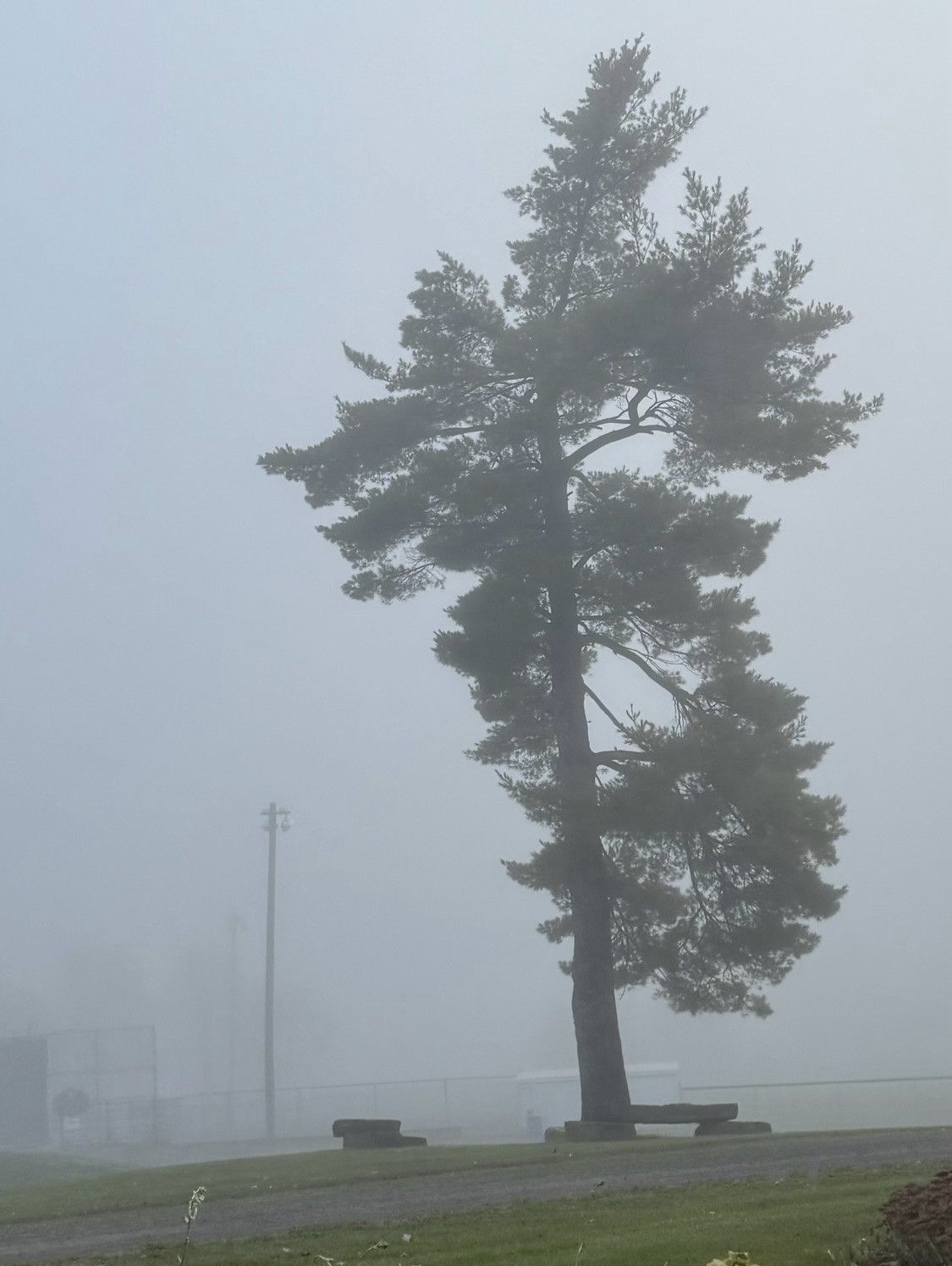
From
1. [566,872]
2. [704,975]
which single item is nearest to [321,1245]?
[566,872]

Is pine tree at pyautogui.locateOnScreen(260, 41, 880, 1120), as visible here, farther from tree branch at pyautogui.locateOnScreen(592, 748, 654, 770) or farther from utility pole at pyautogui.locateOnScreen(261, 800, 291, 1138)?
utility pole at pyautogui.locateOnScreen(261, 800, 291, 1138)

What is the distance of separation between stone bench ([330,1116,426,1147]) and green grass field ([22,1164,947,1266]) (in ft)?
31.5

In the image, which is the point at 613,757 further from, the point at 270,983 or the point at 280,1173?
the point at 270,983

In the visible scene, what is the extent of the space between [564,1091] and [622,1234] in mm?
34900

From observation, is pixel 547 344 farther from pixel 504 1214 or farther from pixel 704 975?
pixel 504 1214

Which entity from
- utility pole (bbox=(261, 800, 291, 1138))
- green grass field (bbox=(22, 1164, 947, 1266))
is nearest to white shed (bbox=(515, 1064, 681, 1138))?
utility pole (bbox=(261, 800, 291, 1138))

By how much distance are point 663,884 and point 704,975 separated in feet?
5.66

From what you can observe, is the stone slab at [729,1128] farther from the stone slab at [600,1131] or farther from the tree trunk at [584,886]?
the tree trunk at [584,886]

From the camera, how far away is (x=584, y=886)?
21.7 m

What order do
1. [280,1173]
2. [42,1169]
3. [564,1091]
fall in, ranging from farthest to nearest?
[564,1091] < [42,1169] < [280,1173]

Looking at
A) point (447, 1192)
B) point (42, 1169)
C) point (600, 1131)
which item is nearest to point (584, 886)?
point (600, 1131)

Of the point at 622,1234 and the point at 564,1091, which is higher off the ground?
the point at 622,1234

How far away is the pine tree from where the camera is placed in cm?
2169

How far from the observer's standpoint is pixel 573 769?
2212 centimetres
